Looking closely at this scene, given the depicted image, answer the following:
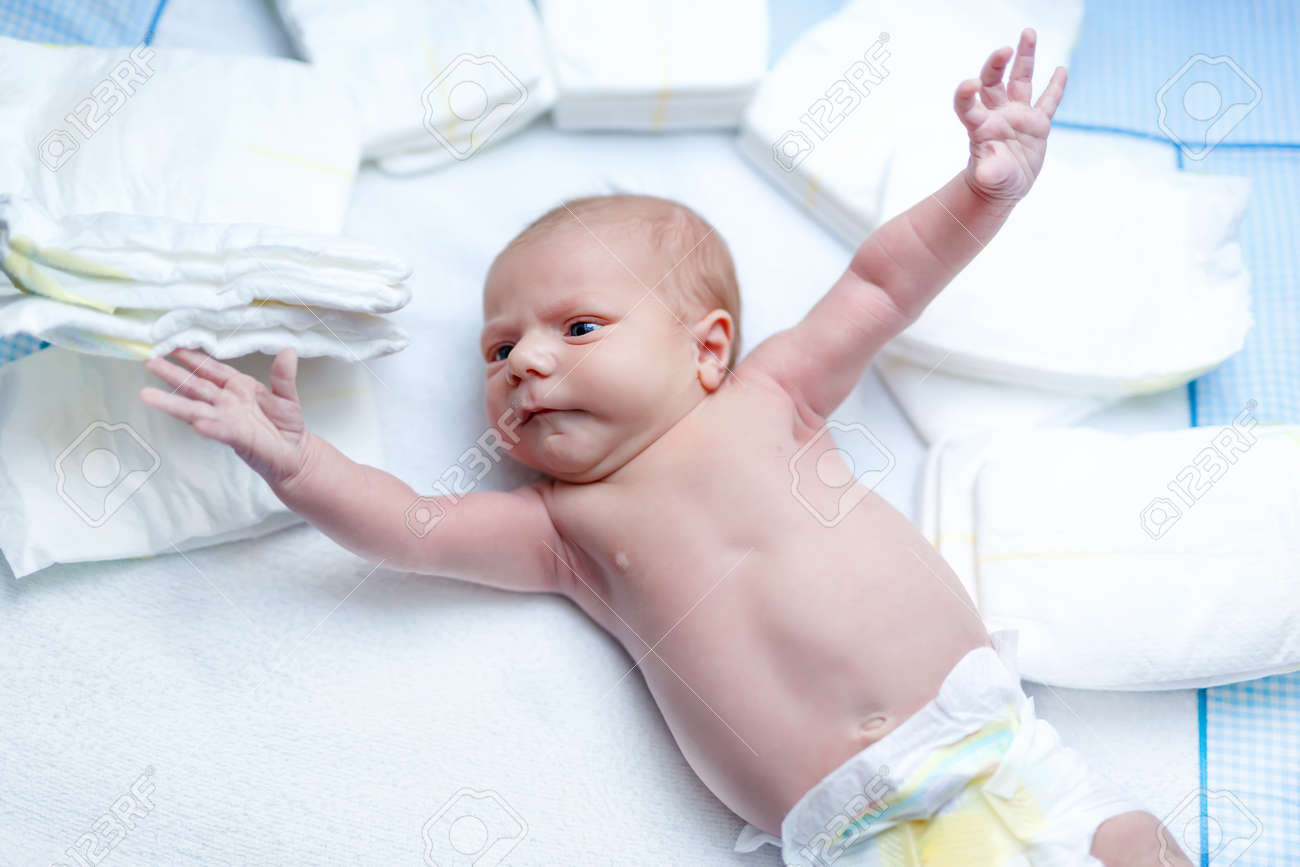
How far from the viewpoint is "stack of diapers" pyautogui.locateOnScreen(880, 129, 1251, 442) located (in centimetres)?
132

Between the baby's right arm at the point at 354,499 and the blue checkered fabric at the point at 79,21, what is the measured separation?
0.63 metres

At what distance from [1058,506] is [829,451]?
285 millimetres

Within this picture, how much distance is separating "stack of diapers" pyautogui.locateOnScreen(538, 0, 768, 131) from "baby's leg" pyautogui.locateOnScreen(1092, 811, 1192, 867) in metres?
1.07

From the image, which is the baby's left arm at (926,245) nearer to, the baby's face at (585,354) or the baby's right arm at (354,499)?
the baby's face at (585,354)

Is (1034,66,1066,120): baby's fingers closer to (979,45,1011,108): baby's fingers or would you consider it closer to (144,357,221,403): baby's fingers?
(979,45,1011,108): baby's fingers

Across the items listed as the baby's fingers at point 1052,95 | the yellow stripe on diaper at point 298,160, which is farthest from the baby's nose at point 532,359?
the baby's fingers at point 1052,95

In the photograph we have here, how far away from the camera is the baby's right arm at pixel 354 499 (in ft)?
3.44

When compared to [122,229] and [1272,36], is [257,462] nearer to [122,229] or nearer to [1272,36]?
[122,229]

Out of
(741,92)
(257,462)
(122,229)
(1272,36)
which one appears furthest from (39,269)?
(1272,36)

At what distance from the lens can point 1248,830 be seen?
1.19 m

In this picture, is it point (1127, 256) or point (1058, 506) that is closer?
point (1058, 506)

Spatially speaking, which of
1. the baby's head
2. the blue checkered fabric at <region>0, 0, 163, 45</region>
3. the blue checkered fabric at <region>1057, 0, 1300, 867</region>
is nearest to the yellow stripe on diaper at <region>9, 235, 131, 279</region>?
the baby's head

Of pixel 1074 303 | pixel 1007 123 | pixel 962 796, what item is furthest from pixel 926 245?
pixel 962 796

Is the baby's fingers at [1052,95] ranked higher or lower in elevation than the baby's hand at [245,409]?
higher
